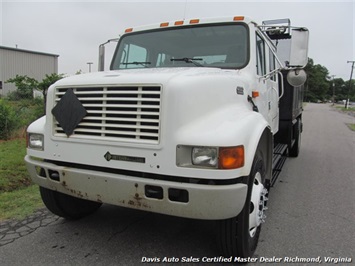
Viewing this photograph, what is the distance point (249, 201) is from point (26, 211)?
9.57 feet

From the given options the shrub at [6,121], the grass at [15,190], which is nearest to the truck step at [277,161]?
the grass at [15,190]

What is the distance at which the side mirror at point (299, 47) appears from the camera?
11.5 ft

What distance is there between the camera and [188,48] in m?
3.89

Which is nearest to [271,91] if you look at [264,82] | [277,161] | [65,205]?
[264,82]

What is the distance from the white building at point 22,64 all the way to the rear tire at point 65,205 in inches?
1340

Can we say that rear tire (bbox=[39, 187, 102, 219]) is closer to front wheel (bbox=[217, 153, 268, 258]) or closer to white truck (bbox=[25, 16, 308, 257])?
white truck (bbox=[25, 16, 308, 257])

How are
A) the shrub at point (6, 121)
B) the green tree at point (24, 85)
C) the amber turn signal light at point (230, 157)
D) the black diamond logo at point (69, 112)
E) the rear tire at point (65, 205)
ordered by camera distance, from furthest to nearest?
the green tree at point (24, 85), the shrub at point (6, 121), the rear tire at point (65, 205), the black diamond logo at point (69, 112), the amber turn signal light at point (230, 157)

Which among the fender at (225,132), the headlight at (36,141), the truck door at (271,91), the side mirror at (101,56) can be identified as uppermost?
the side mirror at (101,56)

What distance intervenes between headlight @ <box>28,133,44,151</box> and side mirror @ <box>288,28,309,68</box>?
2840 mm

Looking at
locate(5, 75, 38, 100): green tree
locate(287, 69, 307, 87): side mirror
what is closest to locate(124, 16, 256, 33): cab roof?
locate(287, 69, 307, 87): side mirror

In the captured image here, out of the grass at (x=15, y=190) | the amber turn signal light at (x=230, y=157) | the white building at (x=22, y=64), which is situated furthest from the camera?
the white building at (x=22, y=64)

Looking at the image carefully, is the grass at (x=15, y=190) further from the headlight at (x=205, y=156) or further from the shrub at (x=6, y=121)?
the headlight at (x=205, y=156)

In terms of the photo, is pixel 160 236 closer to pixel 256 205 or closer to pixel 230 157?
pixel 256 205

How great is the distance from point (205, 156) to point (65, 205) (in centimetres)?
204
